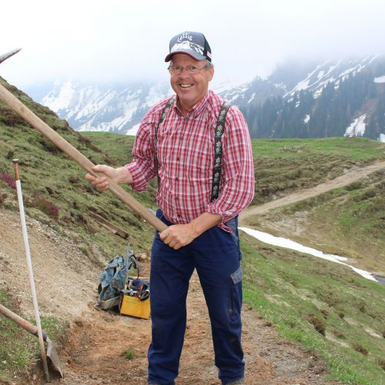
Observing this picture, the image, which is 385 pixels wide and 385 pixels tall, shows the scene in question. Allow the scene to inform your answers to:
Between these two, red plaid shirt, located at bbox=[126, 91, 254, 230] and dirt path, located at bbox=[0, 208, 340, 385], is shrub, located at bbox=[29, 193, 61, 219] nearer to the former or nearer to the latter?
dirt path, located at bbox=[0, 208, 340, 385]

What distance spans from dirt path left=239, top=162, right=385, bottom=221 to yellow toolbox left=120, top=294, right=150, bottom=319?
44.6 metres

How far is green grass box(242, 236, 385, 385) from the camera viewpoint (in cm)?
1281

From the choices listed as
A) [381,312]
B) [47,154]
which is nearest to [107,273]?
[47,154]

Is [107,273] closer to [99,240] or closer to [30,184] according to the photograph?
[99,240]

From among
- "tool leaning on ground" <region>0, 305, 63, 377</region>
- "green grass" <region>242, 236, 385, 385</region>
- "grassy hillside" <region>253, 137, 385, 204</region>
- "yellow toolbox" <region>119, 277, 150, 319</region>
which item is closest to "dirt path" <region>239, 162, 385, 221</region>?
"grassy hillside" <region>253, 137, 385, 204</region>

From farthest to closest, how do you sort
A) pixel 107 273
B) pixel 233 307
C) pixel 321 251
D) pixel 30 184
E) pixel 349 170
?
pixel 349 170
pixel 321 251
pixel 30 184
pixel 107 273
pixel 233 307

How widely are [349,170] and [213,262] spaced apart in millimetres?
72880

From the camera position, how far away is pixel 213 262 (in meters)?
4.48

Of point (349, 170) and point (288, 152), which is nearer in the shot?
point (349, 170)

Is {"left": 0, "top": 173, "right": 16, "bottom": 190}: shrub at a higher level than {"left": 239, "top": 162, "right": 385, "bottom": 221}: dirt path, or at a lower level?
higher

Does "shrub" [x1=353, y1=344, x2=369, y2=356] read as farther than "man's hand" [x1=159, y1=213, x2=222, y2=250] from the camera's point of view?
Yes

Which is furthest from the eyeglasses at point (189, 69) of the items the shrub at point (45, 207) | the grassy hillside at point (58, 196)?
the shrub at point (45, 207)

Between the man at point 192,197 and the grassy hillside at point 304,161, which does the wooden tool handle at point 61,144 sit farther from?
the grassy hillside at point 304,161

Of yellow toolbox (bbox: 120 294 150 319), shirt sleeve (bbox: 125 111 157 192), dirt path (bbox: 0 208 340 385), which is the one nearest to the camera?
shirt sleeve (bbox: 125 111 157 192)
